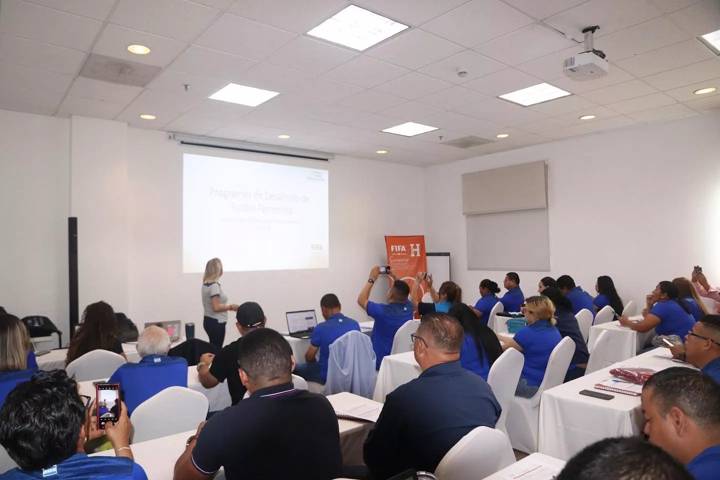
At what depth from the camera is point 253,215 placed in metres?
7.60

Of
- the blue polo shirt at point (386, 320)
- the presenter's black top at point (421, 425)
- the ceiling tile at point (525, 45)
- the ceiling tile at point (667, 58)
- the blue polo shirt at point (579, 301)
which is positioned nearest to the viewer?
the presenter's black top at point (421, 425)

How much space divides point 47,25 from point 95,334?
7.91 ft

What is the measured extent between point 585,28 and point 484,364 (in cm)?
282

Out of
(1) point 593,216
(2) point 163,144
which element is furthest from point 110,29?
(1) point 593,216

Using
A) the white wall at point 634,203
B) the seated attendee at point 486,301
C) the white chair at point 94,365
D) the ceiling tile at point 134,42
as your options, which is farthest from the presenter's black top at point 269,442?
the white wall at point 634,203

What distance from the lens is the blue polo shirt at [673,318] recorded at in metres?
4.43

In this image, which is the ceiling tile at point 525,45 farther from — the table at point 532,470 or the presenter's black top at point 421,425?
the table at point 532,470

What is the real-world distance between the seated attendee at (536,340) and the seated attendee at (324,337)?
145cm

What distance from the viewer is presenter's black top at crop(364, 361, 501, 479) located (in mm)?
1860

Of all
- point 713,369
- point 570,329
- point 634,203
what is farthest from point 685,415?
point 634,203

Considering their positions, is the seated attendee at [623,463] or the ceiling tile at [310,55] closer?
the seated attendee at [623,463]

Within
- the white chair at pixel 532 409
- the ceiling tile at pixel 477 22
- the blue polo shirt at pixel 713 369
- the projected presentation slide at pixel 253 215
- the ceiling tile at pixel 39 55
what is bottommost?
the white chair at pixel 532 409

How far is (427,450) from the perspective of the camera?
186cm

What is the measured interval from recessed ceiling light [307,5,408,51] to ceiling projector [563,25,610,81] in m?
1.40
